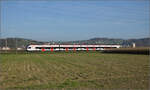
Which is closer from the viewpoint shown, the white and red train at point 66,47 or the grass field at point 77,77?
the grass field at point 77,77

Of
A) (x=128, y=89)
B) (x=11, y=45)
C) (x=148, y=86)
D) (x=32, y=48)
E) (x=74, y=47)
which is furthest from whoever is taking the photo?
(x=11, y=45)

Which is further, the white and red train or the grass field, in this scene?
the white and red train

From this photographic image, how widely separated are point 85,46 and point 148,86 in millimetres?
76313

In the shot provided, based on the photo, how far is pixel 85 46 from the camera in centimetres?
8575

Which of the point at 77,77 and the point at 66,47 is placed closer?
the point at 77,77

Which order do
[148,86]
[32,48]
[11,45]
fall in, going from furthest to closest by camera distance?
[11,45], [32,48], [148,86]

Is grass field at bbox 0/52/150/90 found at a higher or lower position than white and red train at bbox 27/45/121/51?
lower

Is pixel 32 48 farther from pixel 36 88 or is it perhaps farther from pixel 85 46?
pixel 36 88

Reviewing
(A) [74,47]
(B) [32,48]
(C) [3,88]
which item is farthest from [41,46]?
(C) [3,88]

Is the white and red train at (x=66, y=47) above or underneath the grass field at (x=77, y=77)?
above

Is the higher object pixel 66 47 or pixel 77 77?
pixel 66 47

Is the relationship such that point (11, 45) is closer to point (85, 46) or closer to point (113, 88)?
point (85, 46)

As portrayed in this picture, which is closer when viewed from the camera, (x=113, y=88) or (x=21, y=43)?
(x=113, y=88)

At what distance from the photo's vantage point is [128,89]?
8844mm
